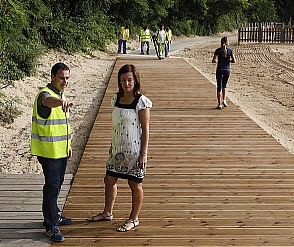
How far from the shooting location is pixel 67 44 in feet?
75.1

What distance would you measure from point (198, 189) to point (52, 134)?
224cm

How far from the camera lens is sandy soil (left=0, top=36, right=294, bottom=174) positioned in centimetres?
870

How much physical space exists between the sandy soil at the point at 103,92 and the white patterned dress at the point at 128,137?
271 cm

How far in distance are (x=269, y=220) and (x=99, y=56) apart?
2073cm

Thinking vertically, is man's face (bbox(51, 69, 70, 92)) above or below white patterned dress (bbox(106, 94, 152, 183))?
above

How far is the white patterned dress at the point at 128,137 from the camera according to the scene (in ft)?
14.3

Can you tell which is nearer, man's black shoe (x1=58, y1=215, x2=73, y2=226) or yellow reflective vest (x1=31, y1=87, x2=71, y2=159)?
yellow reflective vest (x1=31, y1=87, x2=71, y2=159)

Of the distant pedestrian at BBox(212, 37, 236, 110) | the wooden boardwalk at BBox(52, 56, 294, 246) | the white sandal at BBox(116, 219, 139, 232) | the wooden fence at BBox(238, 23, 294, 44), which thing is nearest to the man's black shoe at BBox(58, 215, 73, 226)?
the wooden boardwalk at BBox(52, 56, 294, 246)

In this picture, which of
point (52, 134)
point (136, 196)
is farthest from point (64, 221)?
point (52, 134)

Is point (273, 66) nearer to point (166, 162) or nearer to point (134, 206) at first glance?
point (166, 162)

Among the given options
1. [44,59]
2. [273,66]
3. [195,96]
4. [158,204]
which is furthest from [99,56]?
[158,204]

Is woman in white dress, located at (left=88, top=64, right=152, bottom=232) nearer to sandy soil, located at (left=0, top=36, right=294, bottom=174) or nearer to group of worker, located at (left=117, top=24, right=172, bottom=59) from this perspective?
sandy soil, located at (left=0, top=36, right=294, bottom=174)

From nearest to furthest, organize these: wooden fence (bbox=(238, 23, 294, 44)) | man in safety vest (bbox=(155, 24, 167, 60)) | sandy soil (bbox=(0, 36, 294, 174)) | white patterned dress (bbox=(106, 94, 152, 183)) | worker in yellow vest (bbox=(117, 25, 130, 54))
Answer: white patterned dress (bbox=(106, 94, 152, 183))
sandy soil (bbox=(0, 36, 294, 174))
man in safety vest (bbox=(155, 24, 167, 60))
worker in yellow vest (bbox=(117, 25, 130, 54))
wooden fence (bbox=(238, 23, 294, 44))

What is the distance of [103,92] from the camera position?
14703 millimetres
